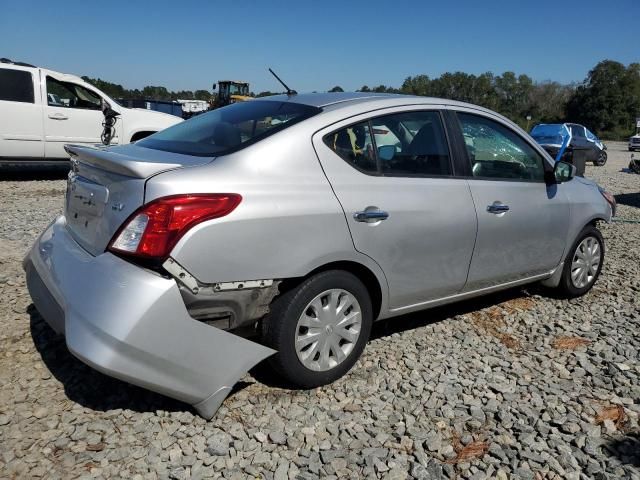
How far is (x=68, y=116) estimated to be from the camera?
9867 millimetres

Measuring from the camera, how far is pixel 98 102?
33.9 feet

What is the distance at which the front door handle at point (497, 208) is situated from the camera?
11.8ft

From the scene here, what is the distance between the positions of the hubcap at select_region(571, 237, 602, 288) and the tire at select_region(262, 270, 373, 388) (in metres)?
2.41

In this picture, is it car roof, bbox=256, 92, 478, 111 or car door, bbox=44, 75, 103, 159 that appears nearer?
car roof, bbox=256, 92, 478, 111

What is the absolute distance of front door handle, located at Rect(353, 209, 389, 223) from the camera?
9.49ft

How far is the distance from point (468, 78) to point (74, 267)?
82856 mm

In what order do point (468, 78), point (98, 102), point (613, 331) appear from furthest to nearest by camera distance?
point (468, 78), point (98, 102), point (613, 331)

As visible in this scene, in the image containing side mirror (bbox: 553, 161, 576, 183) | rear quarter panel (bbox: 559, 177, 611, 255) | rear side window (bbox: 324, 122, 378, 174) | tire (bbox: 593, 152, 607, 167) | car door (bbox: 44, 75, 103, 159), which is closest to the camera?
rear side window (bbox: 324, 122, 378, 174)

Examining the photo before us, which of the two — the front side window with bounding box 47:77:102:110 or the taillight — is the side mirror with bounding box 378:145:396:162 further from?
the front side window with bounding box 47:77:102:110

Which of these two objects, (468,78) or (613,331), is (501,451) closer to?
(613,331)

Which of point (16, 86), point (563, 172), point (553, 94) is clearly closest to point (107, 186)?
point (563, 172)

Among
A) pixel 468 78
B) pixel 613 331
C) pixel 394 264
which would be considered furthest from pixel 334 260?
pixel 468 78

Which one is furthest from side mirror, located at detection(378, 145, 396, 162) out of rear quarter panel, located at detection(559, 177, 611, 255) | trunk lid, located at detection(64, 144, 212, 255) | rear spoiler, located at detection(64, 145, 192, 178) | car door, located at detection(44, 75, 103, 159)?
car door, located at detection(44, 75, 103, 159)

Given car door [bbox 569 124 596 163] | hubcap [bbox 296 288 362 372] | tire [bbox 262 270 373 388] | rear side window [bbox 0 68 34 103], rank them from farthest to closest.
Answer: car door [bbox 569 124 596 163] → rear side window [bbox 0 68 34 103] → hubcap [bbox 296 288 362 372] → tire [bbox 262 270 373 388]
